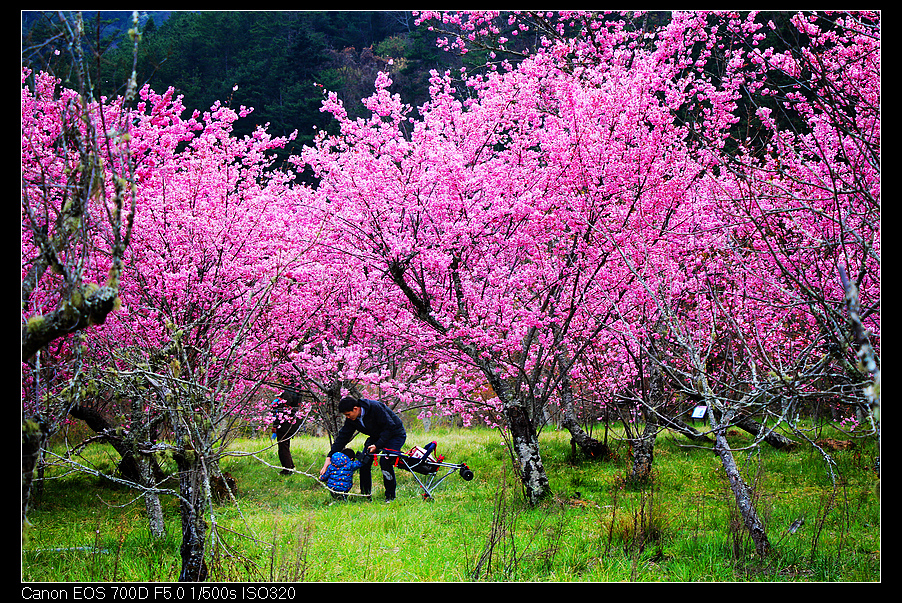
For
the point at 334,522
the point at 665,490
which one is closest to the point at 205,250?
the point at 334,522

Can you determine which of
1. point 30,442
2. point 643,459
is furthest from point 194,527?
point 643,459

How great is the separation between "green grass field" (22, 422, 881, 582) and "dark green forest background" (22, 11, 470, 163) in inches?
296

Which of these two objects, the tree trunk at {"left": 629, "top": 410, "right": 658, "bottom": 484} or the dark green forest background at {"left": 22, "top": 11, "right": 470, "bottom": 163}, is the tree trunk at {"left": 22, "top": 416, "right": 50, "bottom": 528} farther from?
the dark green forest background at {"left": 22, "top": 11, "right": 470, "bottom": 163}

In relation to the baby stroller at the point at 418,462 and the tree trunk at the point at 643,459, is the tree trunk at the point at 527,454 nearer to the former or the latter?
the baby stroller at the point at 418,462

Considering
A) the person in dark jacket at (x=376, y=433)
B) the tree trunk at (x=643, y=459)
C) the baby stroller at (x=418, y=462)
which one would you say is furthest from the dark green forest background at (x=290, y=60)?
the tree trunk at (x=643, y=459)

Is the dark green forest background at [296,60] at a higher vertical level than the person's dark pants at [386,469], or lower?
higher

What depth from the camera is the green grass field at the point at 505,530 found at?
4.79 meters

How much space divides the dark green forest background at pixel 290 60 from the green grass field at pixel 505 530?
7.52 m

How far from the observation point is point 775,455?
966cm

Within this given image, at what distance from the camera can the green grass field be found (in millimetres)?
4789

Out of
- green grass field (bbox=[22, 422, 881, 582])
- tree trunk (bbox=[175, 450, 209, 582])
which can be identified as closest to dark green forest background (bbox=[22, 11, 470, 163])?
green grass field (bbox=[22, 422, 881, 582])

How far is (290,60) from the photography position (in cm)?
1597

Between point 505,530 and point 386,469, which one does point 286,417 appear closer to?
point 386,469

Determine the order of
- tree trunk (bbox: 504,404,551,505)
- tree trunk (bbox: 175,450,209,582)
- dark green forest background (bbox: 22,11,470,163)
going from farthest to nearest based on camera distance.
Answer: dark green forest background (bbox: 22,11,470,163) → tree trunk (bbox: 504,404,551,505) → tree trunk (bbox: 175,450,209,582)
